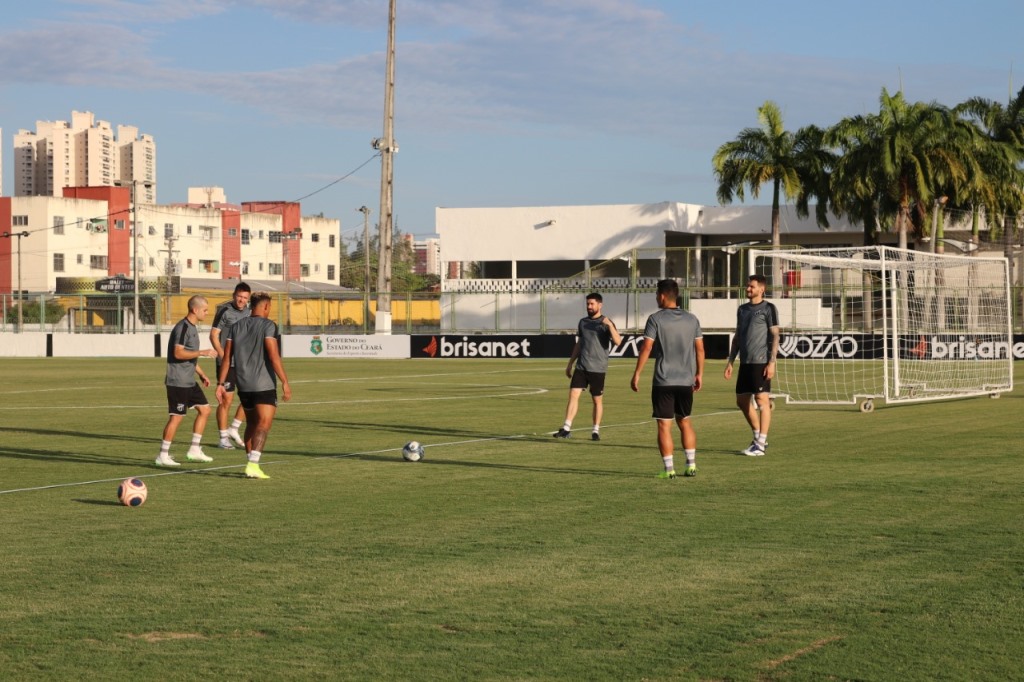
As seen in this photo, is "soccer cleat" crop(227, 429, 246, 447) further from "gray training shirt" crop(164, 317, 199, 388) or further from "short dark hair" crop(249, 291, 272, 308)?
"short dark hair" crop(249, 291, 272, 308)

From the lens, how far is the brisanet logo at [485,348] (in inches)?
1981

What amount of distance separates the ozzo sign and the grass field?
27169 mm

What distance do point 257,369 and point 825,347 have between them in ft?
114

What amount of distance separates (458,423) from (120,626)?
535 inches

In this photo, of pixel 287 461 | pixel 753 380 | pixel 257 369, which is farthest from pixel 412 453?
pixel 753 380

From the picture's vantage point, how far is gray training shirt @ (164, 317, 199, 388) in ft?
48.4

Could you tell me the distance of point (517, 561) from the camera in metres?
8.91

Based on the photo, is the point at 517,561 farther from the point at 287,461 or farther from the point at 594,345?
the point at 594,345

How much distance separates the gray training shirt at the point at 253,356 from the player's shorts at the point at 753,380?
5936mm

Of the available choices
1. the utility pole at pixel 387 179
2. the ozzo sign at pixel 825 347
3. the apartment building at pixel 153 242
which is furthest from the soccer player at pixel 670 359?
the apartment building at pixel 153 242

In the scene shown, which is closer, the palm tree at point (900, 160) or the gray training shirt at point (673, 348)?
the gray training shirt at point (673, 348)

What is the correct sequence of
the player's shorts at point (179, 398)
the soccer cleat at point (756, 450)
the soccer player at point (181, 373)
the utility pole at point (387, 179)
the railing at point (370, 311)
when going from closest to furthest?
1. the soccer player at point (181, 373)
2. the player's shorts at point (179, 398)
3. the soccer cleat at point (756, 450)
4. the utility pole at point (387, 179)
5. the railing at point (370, 311)

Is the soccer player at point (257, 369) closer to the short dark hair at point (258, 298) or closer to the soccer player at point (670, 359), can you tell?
the short dark hair at point (258, 298)

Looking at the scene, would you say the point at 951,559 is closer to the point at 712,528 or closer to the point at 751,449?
the point at 712,528
